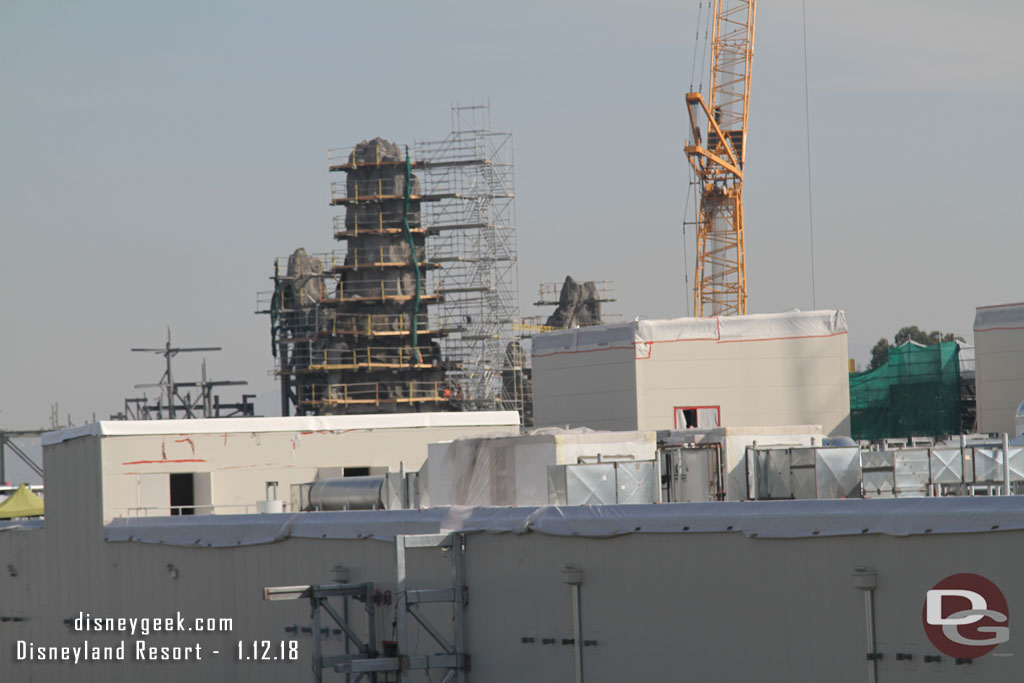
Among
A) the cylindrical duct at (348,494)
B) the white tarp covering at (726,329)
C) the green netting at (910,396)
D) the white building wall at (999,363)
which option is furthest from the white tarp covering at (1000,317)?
the cylindrical duct at (348,494)

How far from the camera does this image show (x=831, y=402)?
63375 millimetres

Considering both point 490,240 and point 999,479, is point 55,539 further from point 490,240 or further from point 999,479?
point 490,240

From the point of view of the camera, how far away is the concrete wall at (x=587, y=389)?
63938mm

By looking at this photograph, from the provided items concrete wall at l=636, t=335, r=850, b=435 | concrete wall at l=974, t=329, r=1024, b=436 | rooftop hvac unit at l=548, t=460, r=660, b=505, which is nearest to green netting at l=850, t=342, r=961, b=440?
concrete wall at l=974, t=329, r=1024, b=436

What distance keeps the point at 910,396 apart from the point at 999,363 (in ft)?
40.2

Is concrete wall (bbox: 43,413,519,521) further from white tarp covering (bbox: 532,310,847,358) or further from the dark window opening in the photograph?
white tarp covering (bbox: 532,310,847,358)

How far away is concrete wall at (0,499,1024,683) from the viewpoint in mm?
17844

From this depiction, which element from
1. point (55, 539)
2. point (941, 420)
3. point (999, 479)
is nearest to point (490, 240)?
point (941, 420)

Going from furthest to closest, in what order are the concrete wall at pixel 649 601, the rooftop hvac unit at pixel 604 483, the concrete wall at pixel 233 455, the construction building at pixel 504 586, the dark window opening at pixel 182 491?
the dark window opening at pixel 182 491, the concrete wall at pixel 233 455, the rooftop hvac unit at pixel 604 483, the construction building at pixel 504 586, the concrete wall at pixel 649 601

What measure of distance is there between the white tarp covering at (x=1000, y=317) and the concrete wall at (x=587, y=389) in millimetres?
16383

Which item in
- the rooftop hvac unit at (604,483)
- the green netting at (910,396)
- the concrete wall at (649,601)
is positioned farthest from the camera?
the green netting at (910,396)

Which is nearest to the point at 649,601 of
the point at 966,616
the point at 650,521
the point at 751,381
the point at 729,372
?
the point at 650,521

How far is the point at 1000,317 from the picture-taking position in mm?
63625

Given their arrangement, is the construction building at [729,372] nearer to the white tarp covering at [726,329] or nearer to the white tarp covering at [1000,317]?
the white tarp covering at [726,329]
